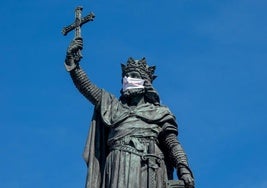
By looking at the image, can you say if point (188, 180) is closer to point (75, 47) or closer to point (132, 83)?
point (132, 83)

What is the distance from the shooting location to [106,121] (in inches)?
723

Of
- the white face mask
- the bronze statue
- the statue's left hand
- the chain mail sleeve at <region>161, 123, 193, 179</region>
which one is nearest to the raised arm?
the bronze statue

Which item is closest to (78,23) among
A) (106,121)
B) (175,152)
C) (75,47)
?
(75,47)

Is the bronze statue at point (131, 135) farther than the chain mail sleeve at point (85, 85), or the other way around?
the chain mail sleeve at point (85, 85)

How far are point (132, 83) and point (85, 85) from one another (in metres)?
1.17

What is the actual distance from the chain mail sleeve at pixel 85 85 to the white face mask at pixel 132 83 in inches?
26.5

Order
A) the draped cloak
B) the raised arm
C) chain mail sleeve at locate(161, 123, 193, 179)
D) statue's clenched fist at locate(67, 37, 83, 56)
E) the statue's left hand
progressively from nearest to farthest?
the statue's left hand < chain mail sleeve at locate(161, 123, 193, 179) < the draped cloak < the raised arm < statue's clenched fist at locate(67, 37, 83, 56)

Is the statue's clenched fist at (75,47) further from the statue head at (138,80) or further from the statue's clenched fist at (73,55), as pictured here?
the statue head at (138,80)

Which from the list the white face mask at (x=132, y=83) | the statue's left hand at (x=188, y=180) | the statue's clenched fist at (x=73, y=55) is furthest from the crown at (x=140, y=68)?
the statue's left hand at (x=188, y=180)

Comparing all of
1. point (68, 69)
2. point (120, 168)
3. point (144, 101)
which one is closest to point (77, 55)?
point (68, 69)

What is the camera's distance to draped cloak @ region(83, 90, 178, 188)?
59.6 feet

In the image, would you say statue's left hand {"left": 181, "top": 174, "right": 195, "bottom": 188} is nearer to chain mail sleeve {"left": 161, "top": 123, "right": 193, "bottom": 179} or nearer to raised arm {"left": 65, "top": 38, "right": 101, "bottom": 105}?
chain mail sleeve {"left": 161, "top": 123, "right": 193, "bottom": 179}

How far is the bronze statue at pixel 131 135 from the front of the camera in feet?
57.6

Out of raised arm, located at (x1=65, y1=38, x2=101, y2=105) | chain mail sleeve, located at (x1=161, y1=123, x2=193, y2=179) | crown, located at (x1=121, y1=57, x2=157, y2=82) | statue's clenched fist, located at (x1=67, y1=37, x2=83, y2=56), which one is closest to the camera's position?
chain mail sleeve, located at (x1=161, y1=123, x2=193, y2=179)
